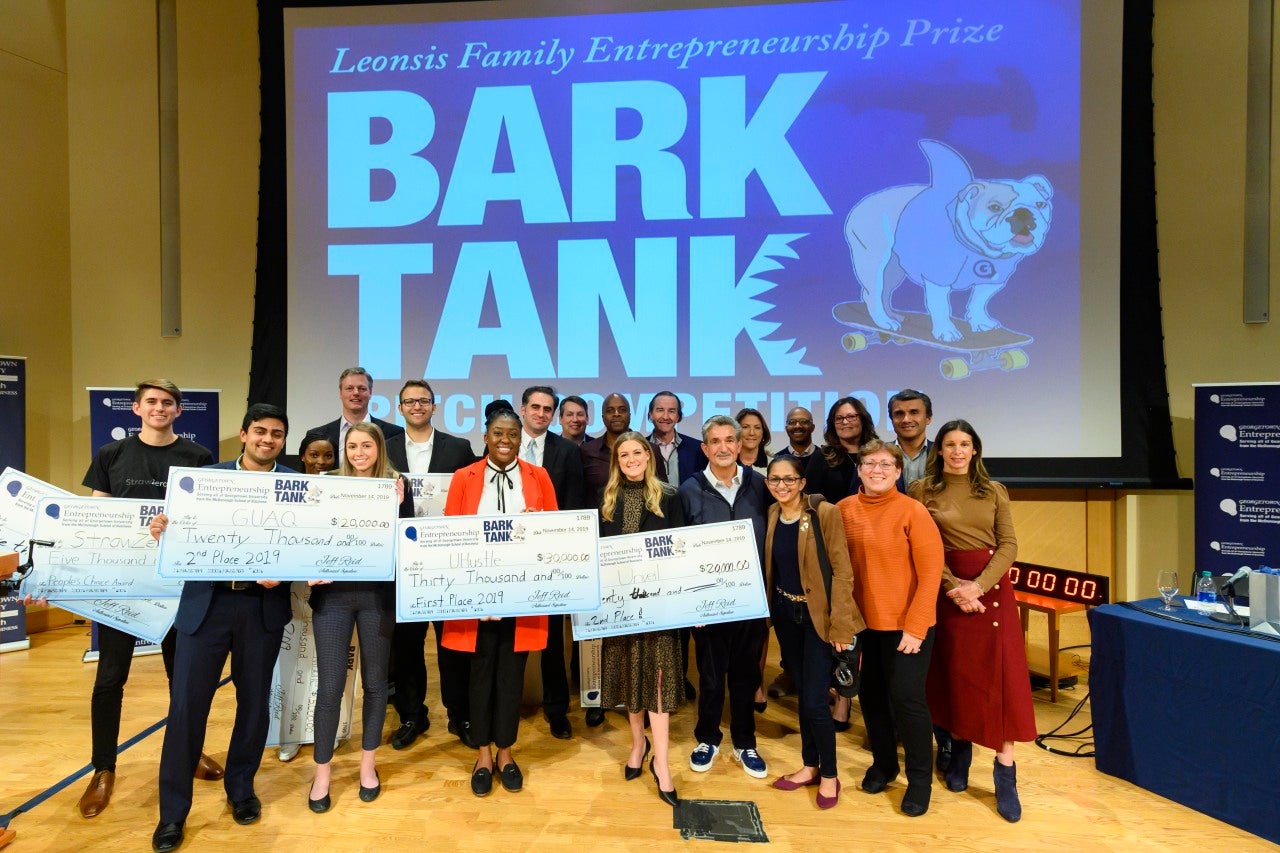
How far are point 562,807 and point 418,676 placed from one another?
3.95 feet

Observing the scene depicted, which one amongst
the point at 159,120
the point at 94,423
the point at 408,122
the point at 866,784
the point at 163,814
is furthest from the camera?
the point at 159,120

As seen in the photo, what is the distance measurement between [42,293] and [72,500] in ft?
15.0

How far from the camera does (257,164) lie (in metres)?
5.96

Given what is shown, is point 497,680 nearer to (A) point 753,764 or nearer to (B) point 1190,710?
(A) point 753,764

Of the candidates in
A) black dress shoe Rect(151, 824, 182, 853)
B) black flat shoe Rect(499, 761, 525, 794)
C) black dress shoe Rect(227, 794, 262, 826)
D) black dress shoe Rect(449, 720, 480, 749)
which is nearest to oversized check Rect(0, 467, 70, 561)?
black dress shoe Rect(151, 824, 182, 853)

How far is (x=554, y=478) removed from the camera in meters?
3.50

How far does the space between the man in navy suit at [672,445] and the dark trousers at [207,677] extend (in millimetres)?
2253

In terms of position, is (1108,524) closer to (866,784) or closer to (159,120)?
(866,784)

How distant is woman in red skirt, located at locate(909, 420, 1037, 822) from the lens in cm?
269

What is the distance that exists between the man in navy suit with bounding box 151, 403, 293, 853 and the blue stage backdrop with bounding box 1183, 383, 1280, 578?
6.19 metres

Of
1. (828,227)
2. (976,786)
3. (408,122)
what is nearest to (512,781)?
(976,786)

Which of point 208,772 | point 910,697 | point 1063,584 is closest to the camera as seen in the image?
point 910,697

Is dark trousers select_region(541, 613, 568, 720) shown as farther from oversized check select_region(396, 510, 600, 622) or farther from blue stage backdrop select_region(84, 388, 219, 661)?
blue stage backdrop select_region(84, 388, 219, 661)

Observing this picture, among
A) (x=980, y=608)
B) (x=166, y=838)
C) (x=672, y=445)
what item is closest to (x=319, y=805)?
(x=166, y=838)
